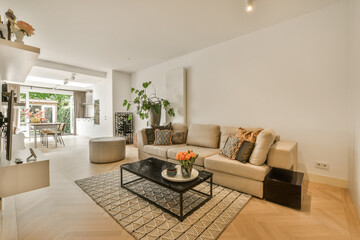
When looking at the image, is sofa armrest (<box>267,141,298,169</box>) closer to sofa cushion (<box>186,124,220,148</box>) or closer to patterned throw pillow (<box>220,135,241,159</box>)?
patterned throw pillow (<box>220,135,241,159</box>)

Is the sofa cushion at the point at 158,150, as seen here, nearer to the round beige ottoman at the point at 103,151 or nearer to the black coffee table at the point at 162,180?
the black coffee table at the point at 162,180

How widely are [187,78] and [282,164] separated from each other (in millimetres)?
2893

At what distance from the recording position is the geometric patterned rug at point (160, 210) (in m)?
1.54

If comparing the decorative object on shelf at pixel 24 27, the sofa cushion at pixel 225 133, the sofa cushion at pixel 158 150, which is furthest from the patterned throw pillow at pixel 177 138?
the decorative object on shelf at pixel 24 27

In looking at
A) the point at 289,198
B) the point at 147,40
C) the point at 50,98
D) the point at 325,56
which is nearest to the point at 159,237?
the point at 289,198

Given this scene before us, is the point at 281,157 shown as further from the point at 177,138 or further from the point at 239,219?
the point at 177,138

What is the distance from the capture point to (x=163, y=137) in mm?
3576

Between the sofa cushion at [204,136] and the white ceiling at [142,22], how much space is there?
188 centimetres

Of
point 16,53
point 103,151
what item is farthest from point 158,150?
point 16,53

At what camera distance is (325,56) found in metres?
2.46

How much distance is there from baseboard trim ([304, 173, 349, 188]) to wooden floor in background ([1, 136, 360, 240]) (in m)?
0.09

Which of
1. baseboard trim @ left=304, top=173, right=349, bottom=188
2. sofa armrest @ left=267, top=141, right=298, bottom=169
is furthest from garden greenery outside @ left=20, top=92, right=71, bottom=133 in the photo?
baseboard trim @ left=304, top=173, right=349, bottom=188

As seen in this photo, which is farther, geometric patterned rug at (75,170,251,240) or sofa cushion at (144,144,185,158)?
sofa cushion at (144,144,185,158)

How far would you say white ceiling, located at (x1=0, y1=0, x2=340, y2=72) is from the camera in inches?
93.6
